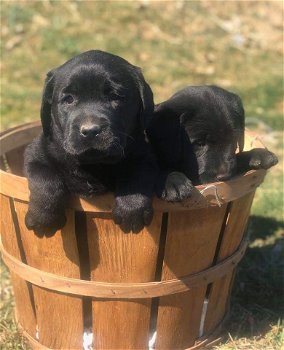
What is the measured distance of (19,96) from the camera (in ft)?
24.7

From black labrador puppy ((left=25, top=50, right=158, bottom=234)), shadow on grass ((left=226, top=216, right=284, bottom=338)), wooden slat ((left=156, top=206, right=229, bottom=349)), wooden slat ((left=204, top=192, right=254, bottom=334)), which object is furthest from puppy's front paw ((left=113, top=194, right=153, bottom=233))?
shadow on grass ((left=226, top=216, right=284, bottom=338))

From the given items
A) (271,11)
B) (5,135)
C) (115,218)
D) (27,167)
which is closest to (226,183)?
(115,218)

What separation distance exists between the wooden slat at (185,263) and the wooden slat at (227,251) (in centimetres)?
8

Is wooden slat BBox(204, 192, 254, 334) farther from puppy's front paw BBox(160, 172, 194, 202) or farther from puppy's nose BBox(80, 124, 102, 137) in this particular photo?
puppy's nose BBox(80, 124, 102, 137)

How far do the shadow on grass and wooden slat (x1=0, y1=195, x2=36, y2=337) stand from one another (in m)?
1.24

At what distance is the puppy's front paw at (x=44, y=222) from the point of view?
2451mm

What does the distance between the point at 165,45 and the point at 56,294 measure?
280 inches

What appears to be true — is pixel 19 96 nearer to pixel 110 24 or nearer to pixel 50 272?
pixel 110 24

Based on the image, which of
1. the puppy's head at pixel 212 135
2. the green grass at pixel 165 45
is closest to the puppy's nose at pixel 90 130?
the puppy's head at pixel 212 135

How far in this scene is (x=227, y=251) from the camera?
117 inches

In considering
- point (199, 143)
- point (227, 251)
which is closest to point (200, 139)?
point (199, 143)

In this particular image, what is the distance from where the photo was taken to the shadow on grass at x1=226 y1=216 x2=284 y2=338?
345 cm

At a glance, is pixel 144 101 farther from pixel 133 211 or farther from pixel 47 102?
pixel 133 211

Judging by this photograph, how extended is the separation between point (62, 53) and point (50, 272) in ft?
21.0
